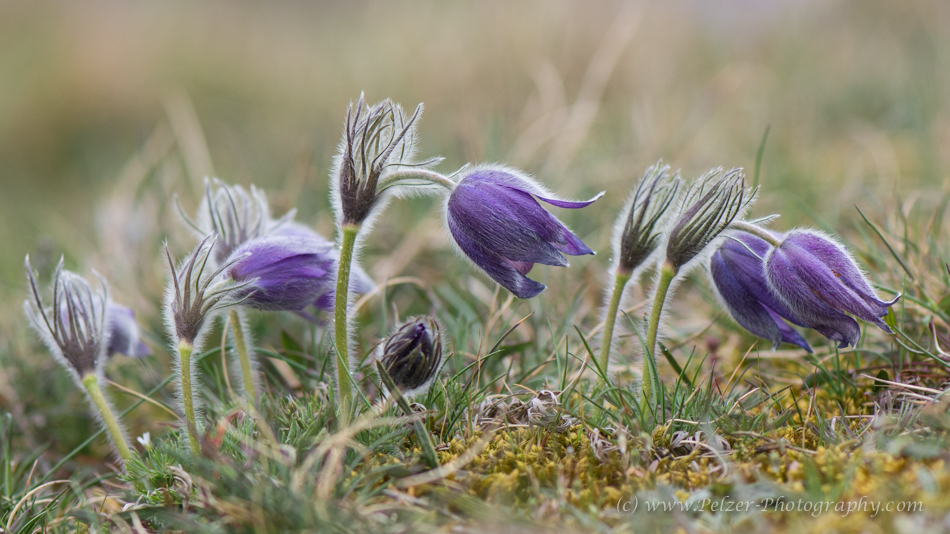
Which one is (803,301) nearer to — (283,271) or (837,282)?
(837,282)

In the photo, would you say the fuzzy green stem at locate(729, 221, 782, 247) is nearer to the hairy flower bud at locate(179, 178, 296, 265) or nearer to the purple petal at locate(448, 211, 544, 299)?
the purple petal at locate(448, 211, 544, 299)

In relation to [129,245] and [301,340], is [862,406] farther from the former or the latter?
[129,245]

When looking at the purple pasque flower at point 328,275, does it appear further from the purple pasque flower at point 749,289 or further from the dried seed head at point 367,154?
the purple pasque flower at point 749,289

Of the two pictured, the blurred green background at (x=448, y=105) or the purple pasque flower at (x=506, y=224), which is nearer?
the purple pasque flower at (x=506, y=224)

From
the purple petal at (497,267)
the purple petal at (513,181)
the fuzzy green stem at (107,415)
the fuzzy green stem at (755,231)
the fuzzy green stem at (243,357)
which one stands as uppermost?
the purple petal at (513,181)

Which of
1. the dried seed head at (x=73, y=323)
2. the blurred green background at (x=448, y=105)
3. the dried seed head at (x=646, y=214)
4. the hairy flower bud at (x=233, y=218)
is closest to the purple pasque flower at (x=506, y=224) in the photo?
the dried seed head at (x=646, y=214)

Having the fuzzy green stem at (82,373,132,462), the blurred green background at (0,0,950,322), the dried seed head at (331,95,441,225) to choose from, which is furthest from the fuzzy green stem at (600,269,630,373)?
the fuzzy green stem at (82,373,132,462)

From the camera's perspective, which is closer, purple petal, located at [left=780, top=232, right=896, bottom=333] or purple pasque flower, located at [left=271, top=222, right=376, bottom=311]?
purple petal, located at [left=780, top=232, right=896, bottom=333]

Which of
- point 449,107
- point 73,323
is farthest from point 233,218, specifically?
point 449,107
